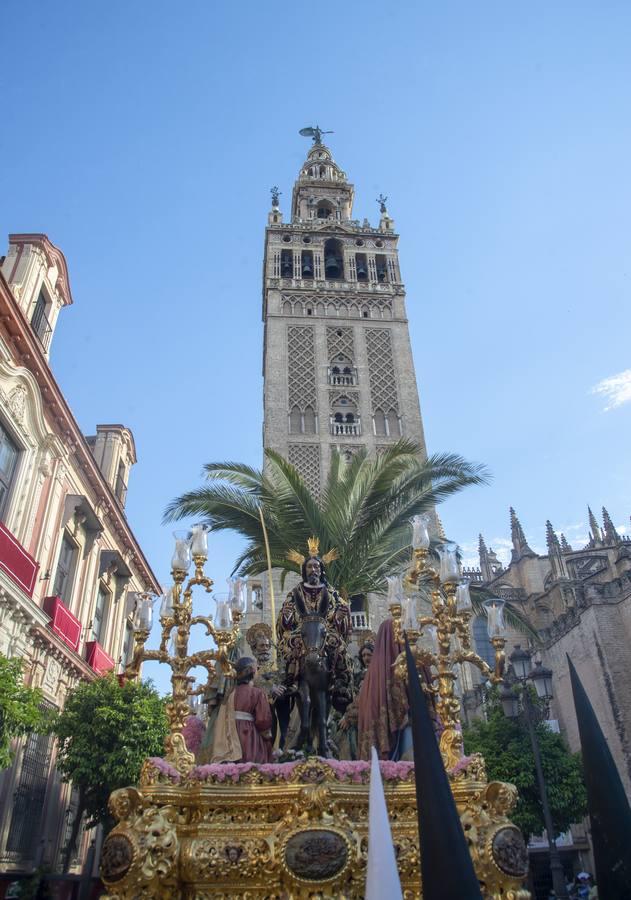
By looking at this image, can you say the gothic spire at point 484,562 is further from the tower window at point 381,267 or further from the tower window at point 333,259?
the tower window at point 333,259

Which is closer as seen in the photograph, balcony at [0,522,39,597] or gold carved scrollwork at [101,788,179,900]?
gold carved scrollwork at [101,788,179,900]

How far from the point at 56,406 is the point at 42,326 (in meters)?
2.42

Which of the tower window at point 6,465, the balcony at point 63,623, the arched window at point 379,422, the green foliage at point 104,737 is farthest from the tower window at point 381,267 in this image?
the green foliage at point 104,737

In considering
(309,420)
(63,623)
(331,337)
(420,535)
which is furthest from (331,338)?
(420,535)

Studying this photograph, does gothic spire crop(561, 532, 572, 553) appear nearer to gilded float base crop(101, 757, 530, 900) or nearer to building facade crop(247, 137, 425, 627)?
building facade crop(247, 137, 425, 627)

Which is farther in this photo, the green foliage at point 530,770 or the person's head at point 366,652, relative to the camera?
the green foliage at point 530,770

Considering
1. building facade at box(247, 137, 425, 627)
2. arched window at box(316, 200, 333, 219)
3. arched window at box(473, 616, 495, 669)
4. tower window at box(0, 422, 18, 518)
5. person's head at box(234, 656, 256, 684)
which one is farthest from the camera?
arched window at box(316, 200, 333, 219)

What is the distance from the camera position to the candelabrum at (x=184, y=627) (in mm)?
6434

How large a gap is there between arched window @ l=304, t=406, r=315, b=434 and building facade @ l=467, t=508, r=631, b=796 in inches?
563

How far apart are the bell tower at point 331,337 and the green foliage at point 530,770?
1330cm

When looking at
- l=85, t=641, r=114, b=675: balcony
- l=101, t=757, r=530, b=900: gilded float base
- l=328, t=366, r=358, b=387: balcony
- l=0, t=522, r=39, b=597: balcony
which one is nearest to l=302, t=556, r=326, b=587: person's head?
l=101, t=757, r=530, b=900: gilded float base

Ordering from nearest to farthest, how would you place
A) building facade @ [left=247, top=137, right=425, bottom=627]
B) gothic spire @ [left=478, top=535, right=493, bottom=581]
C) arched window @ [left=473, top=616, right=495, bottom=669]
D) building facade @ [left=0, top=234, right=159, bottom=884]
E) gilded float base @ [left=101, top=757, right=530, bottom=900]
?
gilded float base @ [left=101, top=757, right=530, bottom=900] < building facade @ [left=0, top=234, right=159, bottom=884] < building facade @ [left=247, top=137, right=425, bottom=627] < arched window @ [left=473, top=616, right=495, bottom=669] < gothic spire @ [left=478, top=535, right=493, bottom=581]

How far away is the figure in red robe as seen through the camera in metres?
6.43

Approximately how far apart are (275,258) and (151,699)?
28392 millimetres
